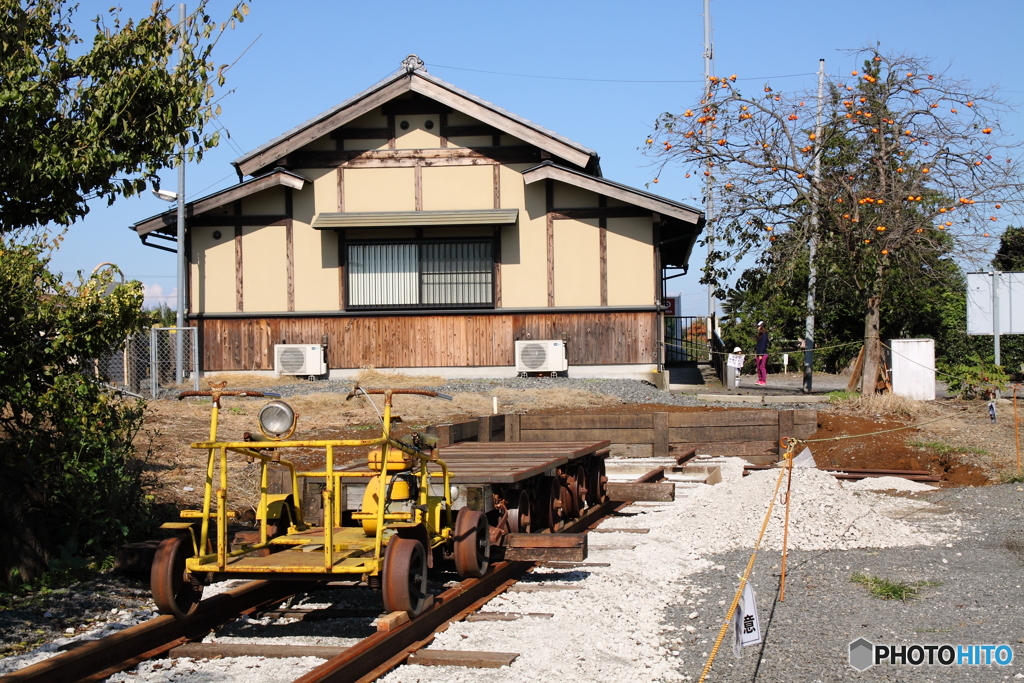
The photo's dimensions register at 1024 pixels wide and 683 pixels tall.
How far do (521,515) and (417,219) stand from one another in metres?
15.1

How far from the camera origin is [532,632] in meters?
6.47

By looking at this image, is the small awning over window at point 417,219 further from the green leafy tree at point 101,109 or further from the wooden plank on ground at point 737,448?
the green leafy tree at point 101,109

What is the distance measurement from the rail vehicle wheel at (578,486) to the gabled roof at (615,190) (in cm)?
1230

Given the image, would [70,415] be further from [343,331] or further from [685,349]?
[685,349]

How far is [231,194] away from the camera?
23109 mm

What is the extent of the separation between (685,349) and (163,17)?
28305 millimetres

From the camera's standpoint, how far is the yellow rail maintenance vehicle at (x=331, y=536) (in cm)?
604

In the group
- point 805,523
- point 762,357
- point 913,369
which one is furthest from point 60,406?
point 762,357

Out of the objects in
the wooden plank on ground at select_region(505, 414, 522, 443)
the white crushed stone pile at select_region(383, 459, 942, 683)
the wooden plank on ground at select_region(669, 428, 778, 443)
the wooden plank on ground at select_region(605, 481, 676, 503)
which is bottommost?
the white crushed stone pile at select_region(383, 459, 942, 683)

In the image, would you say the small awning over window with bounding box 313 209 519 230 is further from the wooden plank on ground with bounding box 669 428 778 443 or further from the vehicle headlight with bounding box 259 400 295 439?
the vehicle headlight with bounding box 259 400 295 439

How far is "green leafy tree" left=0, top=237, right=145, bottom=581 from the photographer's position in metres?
7.97

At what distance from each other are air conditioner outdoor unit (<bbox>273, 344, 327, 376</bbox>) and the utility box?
12124mm

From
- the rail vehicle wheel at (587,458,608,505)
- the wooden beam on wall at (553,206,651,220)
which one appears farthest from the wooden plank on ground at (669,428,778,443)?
the wooden beam on wall at (553,206,651,220)

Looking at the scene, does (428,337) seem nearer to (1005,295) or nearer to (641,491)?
(1005,295)
